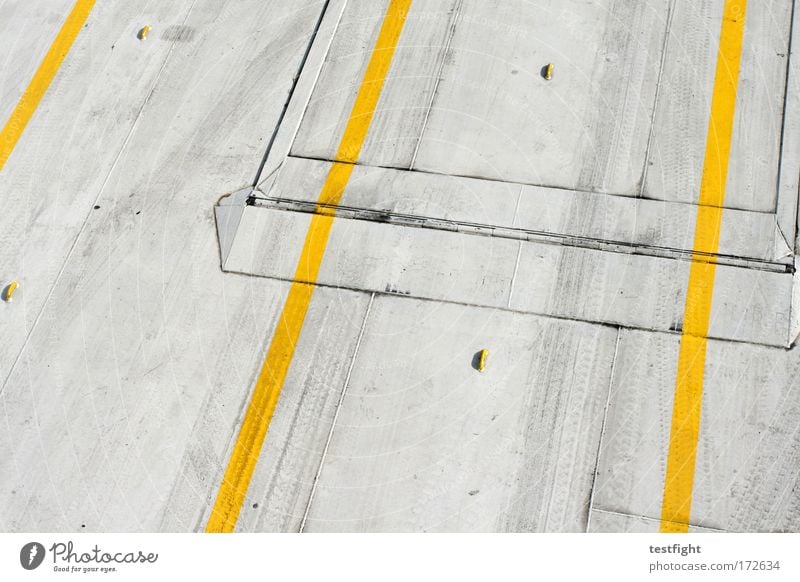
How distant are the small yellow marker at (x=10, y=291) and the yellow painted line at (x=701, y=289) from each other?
21.3 feet

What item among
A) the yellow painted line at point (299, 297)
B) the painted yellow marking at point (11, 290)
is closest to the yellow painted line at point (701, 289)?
the yellow painted line at point (299, 297)

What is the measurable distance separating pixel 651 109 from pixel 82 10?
7240mm

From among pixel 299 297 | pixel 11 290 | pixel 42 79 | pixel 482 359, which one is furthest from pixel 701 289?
pixel 42 79

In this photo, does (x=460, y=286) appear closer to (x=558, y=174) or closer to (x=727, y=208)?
(x=558, y=174)

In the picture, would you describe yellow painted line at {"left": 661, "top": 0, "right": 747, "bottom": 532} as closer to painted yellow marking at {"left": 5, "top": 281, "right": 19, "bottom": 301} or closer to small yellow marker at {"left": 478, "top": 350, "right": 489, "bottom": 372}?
small yellow marker at {"left": 478, "top": 350, "right": 489, "bottom": 372}

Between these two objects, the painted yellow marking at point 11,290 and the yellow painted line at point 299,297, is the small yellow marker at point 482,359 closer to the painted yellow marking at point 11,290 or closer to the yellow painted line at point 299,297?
the yellow painted line at point 299,297

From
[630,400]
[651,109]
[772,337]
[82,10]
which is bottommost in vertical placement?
[630,400]

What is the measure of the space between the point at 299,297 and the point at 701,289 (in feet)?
12.4

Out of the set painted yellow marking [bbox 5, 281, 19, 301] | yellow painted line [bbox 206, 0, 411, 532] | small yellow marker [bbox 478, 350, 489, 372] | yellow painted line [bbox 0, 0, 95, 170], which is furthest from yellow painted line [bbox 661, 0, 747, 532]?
yellow painted line [bbox 0, 0, 95, 170]

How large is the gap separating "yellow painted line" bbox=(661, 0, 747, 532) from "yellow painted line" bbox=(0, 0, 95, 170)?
7576 millimetres

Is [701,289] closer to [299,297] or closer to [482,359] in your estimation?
[482,359]

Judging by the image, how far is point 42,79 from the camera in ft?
33.4
